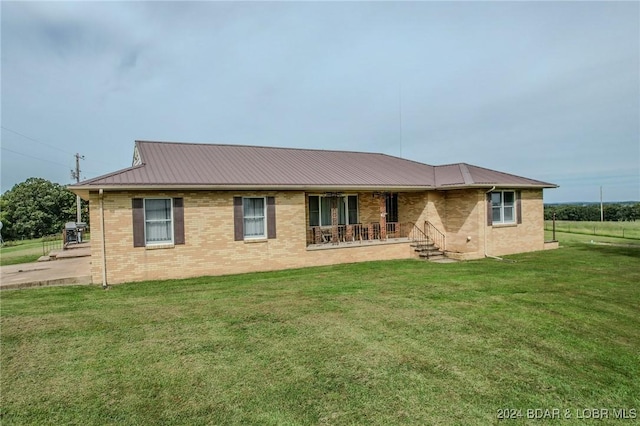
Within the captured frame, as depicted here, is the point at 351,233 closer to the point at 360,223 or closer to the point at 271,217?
the point at 360,223

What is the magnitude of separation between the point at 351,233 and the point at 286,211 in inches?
137

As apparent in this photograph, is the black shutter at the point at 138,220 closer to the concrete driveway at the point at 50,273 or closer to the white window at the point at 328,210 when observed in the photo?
the concrete driveway at the point at 50,273

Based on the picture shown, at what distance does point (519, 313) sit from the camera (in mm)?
6914

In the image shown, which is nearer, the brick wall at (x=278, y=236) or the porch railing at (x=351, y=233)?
the brick wall at (x=278, y=236)

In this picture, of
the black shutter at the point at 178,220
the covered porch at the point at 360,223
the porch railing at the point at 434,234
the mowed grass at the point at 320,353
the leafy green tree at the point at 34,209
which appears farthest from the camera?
the leafy green tree at the point at 34,209

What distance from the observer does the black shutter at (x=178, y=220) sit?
11219 millimetres

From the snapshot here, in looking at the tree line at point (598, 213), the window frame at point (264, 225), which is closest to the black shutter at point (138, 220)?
the window frame at point (264, 225)

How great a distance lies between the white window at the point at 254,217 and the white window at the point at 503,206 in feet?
32.9

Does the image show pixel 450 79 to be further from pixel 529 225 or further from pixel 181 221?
pixel 181 221

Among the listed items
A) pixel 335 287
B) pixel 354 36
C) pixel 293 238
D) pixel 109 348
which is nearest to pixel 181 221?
pixel 293 238

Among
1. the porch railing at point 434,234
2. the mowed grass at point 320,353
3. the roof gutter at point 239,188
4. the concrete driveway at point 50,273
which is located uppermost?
the roof gutter at point 239,188

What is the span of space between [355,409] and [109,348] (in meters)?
3.95

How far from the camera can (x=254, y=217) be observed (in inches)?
498

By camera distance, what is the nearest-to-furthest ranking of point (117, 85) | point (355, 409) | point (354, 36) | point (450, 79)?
point (355, 409) → point (354, 36) → point (117, 85) → point (450, 79)
